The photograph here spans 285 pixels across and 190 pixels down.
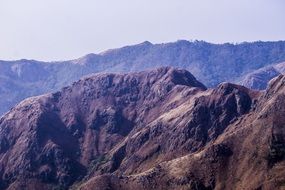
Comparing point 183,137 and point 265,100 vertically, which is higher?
point 265,100

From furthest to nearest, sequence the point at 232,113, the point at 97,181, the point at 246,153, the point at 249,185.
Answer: the point at 232,113
the point at 97,181
the point at 246,153
the point at 249,185

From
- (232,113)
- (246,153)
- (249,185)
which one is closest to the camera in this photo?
(249,185)

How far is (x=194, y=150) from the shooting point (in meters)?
177

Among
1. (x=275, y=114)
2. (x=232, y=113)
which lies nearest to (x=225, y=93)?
(x=232, y=113)

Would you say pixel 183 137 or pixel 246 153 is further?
pixel 183 137

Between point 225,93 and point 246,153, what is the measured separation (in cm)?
4118

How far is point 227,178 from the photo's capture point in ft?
495

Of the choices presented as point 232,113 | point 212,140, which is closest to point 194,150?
point 212,140

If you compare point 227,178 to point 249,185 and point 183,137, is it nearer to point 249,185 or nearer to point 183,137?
point 249,185

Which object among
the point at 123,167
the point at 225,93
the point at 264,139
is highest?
the point at 225,93

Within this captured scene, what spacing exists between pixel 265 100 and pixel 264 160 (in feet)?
99.6

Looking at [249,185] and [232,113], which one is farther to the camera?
[232,113]

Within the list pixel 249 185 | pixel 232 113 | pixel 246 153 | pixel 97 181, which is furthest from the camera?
pixel 232 113

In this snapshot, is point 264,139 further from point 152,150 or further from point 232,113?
point 152,150
